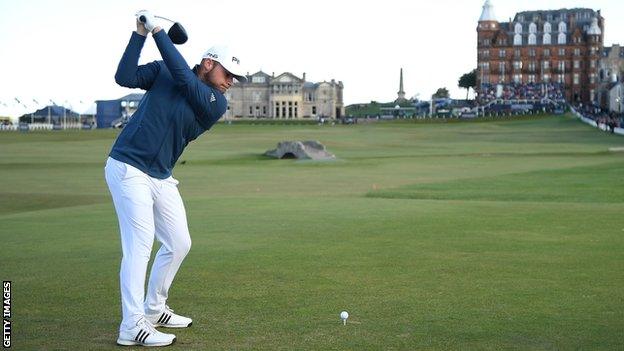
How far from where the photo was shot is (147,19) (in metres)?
9.23

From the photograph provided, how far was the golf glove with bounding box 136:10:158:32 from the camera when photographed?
30.3 feet

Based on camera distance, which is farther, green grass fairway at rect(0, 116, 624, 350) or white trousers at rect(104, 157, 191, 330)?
green grass fairway at rect(0, 116, 624, 350)

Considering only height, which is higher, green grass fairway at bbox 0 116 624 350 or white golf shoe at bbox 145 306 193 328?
white golf shoe at bbox 145 306 193 328

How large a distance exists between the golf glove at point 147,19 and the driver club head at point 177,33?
0.38 m

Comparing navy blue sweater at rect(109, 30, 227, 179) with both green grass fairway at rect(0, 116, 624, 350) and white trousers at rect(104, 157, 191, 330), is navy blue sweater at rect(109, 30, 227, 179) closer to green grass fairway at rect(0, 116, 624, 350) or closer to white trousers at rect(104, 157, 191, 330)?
white trousers at rect(104, 157, 191, 330)

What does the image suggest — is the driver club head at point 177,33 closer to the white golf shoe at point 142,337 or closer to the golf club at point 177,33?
the golf club at point 177,33

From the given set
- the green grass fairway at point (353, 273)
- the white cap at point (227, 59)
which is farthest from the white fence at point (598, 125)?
the white cap at point (227, 59)

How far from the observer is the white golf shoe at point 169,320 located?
999 centimetres

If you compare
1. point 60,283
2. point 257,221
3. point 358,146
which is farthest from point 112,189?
point 358,146

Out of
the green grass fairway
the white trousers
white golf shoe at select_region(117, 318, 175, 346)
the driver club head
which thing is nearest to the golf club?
the driver club head

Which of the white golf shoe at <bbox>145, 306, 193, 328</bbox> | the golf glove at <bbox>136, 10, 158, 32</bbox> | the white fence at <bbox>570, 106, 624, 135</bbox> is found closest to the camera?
the golf glove at <bbox>136, 10, 158, 32</bbox>

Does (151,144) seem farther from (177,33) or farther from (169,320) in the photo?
(169,320)

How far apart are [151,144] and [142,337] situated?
1808mm

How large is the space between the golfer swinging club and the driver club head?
28 centimetres
